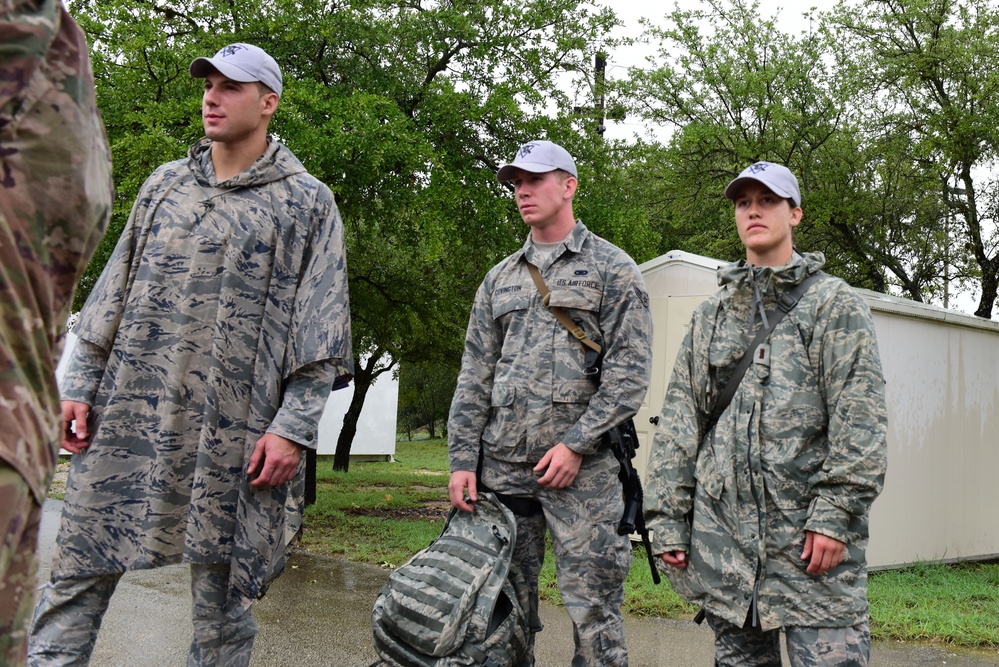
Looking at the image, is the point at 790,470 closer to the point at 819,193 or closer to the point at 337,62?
the point at 337,62

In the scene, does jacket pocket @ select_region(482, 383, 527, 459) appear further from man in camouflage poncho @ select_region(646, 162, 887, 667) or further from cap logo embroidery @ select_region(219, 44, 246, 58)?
cap logo embroidery @ select_region(219, 44, 246, 58)

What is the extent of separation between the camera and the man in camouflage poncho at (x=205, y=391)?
2875mm

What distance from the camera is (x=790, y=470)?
288 cm

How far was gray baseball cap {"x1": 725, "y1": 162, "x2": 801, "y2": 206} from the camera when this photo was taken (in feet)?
10.3

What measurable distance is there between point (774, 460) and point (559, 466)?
31.9 inches

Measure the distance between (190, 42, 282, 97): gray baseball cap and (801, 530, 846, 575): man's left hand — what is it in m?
2.21

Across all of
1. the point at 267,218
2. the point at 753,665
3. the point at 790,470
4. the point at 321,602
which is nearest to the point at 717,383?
the point at 790,470

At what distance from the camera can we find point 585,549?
3.43 metres

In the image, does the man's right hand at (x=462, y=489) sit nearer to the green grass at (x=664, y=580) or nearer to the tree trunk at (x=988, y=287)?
the green grass at (x=664, y=580)

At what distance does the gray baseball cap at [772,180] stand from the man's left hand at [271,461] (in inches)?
63.2

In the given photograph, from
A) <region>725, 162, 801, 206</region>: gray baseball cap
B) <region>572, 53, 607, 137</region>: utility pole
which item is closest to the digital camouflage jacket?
<region>725, 162, 801, 206</region>: gray baseball cap

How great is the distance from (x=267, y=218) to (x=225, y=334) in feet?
1.29

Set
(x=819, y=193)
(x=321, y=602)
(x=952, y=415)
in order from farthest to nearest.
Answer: (x=819, y=193) → (x=952, y=415) → (x=321, y=602)

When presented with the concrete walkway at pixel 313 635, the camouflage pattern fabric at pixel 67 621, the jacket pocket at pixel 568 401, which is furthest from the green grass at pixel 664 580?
the camouflage pattern fabric at pixel 67 621
